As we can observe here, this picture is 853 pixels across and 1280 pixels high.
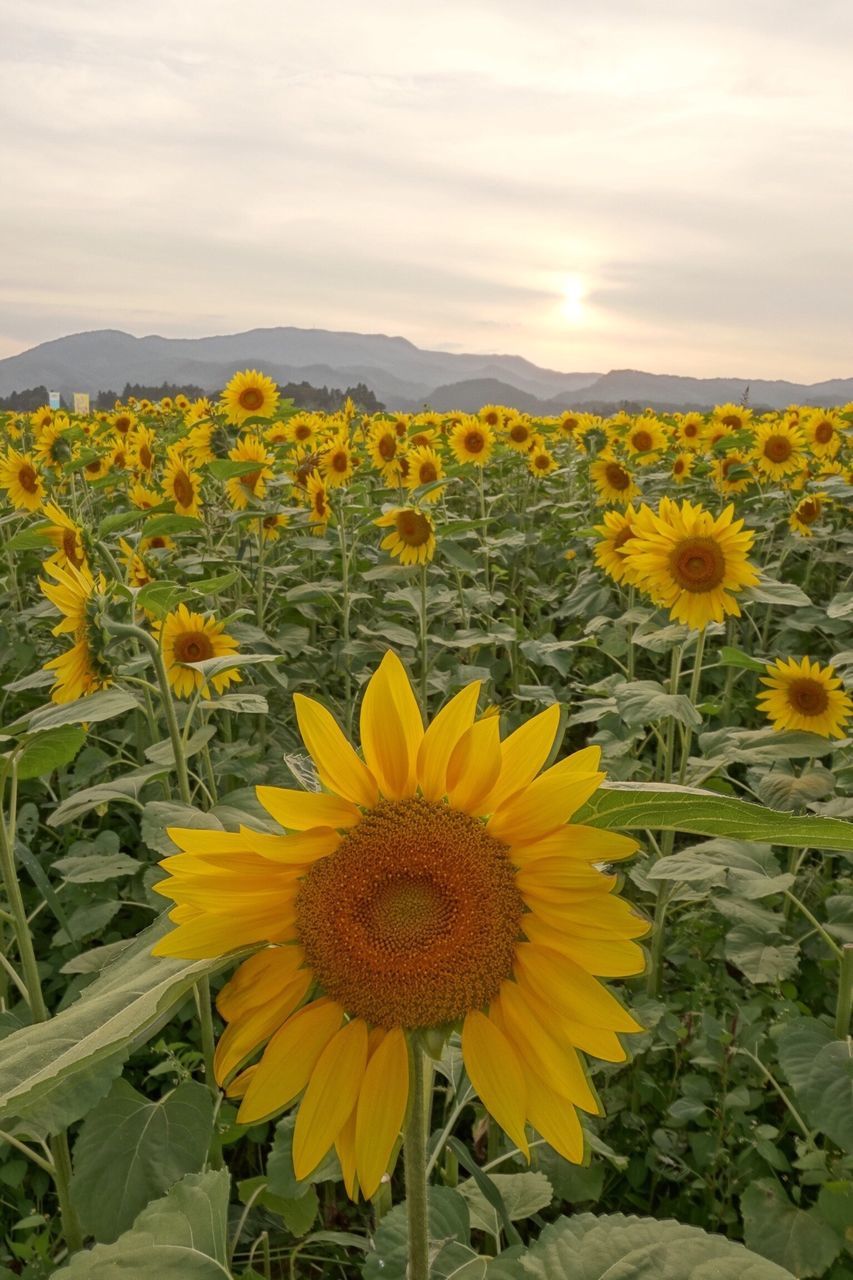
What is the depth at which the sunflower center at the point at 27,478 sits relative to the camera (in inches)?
218

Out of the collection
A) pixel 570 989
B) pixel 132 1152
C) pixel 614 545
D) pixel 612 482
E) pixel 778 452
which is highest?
pixel 778 452

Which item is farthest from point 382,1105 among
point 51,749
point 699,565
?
point 699,565

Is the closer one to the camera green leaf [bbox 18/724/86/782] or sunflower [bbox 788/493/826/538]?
green leaf [bbox 18/724/86/782]

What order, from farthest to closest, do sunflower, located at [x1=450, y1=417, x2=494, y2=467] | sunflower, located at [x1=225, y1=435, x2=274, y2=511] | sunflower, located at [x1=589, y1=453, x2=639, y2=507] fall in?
sunflower, located at [x1=450, y1=417, x2=494, y2=467] → sunflower, located at [x1=589, y1=453, x2=639, y2=507] → sunflower, located at [x1=225, y1=435, x2=274, y2=511]

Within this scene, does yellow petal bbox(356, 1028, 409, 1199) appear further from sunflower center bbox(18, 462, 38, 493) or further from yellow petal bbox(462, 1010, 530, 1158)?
sunflower center bbox(18, 462, 38, 493)

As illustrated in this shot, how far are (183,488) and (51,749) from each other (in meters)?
3.97

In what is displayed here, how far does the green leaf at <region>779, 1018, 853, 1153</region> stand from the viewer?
5.30ft

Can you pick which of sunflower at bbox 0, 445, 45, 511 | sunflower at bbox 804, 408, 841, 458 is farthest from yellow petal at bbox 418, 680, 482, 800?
sunflower at bbox 804, 408, 841, 458

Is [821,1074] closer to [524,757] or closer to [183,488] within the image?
[524,757]

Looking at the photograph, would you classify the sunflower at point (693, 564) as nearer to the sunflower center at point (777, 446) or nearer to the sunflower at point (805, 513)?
the sunflower at point (805, 513)

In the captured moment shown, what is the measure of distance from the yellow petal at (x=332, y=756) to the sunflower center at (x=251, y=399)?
18.8ft

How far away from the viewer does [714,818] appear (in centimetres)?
67

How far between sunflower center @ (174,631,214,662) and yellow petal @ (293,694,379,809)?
2.30 m

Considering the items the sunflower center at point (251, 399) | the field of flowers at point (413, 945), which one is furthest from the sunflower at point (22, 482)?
the sunflower center at point (251, 399)
